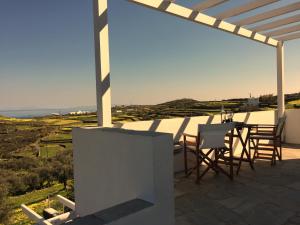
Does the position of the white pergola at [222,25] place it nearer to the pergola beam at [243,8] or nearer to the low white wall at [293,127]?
the pergola beam at [243,8]

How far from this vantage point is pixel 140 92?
12836 mm

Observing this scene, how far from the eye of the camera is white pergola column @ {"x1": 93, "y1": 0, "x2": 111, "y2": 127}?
3.22m

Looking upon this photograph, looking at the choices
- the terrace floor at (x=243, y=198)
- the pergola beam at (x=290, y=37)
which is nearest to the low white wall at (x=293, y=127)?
the pergola beam at (x=290, y=37)

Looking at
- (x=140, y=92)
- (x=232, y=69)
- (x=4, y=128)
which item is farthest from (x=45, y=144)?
(x=232, y=69)

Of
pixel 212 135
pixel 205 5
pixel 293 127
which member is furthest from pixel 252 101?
pixel 212 135

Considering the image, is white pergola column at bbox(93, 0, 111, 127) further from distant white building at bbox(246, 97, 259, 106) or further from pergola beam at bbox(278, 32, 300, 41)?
pergola beam at bbox(278, 32, 300, 41)

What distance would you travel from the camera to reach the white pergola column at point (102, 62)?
A: 10.6 feet

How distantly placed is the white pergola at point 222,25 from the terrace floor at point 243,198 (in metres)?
1.49

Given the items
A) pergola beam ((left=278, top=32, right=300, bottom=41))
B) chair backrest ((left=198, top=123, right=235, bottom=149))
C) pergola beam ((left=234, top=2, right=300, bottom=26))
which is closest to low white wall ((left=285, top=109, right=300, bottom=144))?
pergola beam ((left=278, top=32, right=300, bottom=41))

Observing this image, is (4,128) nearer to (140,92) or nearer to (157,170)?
(140,92)

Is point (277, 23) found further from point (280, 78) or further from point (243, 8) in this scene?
point (280, 78)

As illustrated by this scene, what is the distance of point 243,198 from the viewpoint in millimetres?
2871

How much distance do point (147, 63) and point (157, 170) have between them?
12.1 metres

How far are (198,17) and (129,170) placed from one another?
337 cm
